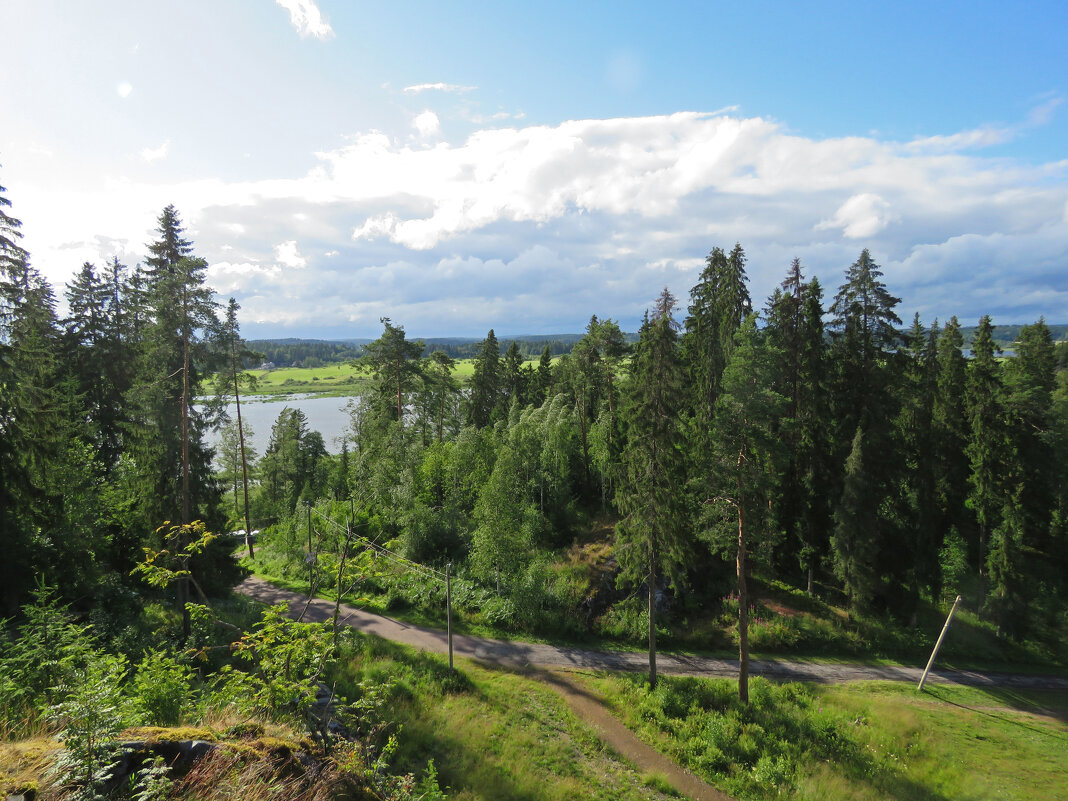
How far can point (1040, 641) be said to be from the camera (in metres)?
25.0

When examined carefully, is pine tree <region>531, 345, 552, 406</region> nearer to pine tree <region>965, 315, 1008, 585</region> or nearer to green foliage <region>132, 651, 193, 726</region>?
pine tree <region>965, 315, 1008, 585</region>

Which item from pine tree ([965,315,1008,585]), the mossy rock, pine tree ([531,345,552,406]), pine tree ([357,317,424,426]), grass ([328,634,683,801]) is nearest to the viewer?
the mossy rock

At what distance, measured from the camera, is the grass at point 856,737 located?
1552 centimetres

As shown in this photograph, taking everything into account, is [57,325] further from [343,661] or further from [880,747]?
[880,747]

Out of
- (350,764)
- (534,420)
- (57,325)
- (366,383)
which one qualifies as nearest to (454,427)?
(366,383)

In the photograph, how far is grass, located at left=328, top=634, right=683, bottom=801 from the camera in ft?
→ 44.7

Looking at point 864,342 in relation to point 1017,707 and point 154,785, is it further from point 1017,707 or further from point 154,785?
point 154,785

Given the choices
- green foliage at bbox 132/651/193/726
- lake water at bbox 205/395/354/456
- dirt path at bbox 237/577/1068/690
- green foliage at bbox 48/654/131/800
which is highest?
green foliage at bbox 48/654/131/800

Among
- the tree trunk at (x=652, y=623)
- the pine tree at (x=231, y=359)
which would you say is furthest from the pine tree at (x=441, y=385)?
the tree trunk at (x=652, y=623)

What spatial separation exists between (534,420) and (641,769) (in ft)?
67.9

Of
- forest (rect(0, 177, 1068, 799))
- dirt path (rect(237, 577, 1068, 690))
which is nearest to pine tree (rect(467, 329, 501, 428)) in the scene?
forest (rect(0, 177, 1068, 799))

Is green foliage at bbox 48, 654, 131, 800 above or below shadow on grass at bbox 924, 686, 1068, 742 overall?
above

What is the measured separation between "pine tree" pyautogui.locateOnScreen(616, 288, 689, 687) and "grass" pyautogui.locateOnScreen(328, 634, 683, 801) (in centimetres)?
538

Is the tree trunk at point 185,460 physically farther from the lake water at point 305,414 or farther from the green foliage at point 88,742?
the lake water at point 305,414
